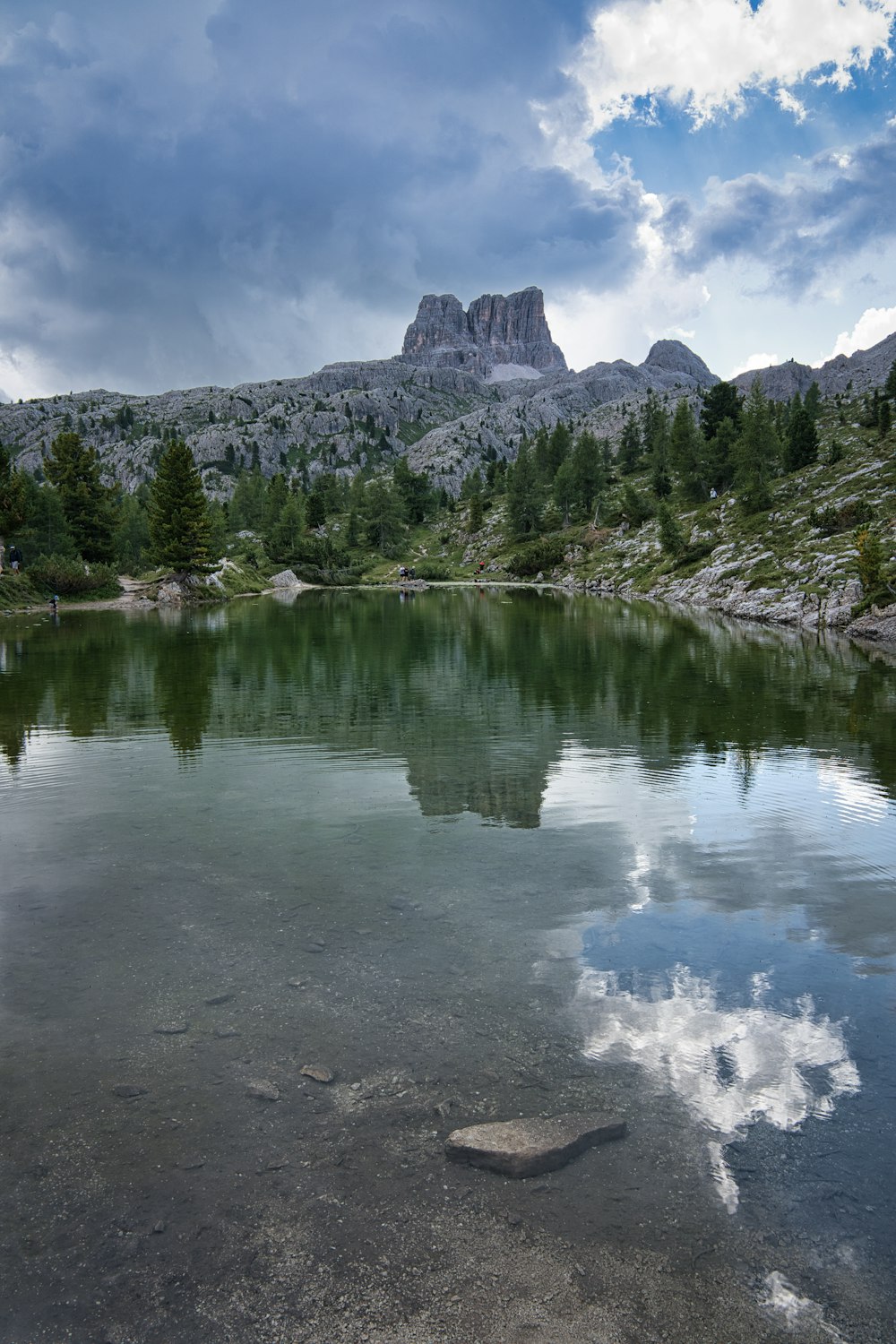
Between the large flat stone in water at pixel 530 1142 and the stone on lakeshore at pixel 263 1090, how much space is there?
6.05 ft

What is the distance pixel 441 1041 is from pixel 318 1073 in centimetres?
136

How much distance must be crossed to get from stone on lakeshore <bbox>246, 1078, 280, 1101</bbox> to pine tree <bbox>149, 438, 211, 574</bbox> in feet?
343

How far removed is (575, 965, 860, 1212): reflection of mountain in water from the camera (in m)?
7.39

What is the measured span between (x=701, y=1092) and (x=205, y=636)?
52349 mm

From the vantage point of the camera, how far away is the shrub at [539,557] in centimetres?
14175

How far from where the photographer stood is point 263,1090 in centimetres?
764

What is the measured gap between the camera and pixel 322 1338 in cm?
510

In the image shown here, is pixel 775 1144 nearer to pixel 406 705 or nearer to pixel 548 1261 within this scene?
pixel 548 1261

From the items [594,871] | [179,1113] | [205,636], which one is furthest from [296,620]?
[179,1113]

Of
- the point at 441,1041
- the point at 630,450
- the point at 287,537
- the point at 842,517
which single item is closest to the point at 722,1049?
the point at 441,1041

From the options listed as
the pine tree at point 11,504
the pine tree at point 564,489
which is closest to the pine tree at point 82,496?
the pine tree at point 11,504

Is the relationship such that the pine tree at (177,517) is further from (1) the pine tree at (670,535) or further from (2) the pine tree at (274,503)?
(2) the pine tree at (274,503)

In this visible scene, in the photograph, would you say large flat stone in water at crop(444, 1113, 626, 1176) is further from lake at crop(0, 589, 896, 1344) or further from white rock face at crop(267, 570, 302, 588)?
white rock face at crop(267, 570, 302, 588)

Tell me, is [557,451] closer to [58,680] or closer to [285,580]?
[285,580]
